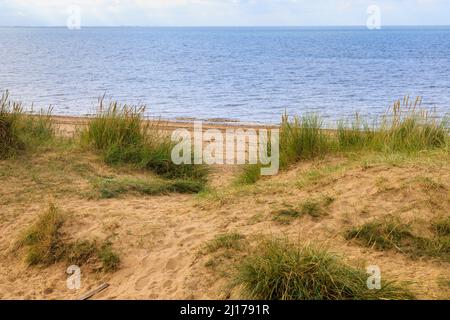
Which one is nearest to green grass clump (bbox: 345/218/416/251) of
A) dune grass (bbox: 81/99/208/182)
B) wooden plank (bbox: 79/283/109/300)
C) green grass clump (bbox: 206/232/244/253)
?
green grass clump (bbox: 206/232/244/253)

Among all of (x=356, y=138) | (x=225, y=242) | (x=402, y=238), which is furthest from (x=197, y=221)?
(x=356, y=138)

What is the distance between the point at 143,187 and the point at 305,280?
4.00 metres

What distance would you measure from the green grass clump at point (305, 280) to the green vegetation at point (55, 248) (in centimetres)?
164

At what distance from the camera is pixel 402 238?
5.67 meters

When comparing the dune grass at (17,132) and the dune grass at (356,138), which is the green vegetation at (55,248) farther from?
the dune grass at (356,138)

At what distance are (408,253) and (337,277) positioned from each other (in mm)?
1230

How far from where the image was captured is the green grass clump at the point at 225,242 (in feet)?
18.1

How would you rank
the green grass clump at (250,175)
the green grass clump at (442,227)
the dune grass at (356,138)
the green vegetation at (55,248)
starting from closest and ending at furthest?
the green grass clump at (442,227) → the green vegetation at (55,248) → the green grass clump at (250,175) → the dune grass at (356,138)

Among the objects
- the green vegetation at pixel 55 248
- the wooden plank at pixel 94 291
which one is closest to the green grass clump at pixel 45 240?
the green vegetation at pixel 55 248

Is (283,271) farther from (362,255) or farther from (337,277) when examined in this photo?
(362,255)

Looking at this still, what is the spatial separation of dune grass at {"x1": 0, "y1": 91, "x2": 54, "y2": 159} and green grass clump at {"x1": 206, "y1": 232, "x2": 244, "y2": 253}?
4796 mm

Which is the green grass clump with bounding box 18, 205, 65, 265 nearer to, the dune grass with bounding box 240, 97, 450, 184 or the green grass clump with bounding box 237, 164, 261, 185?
the green grass clump with bounding box 237, 164, 261, 185

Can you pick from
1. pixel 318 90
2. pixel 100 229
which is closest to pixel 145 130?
pixel 100 229

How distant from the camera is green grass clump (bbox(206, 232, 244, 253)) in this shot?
5.53 metres
